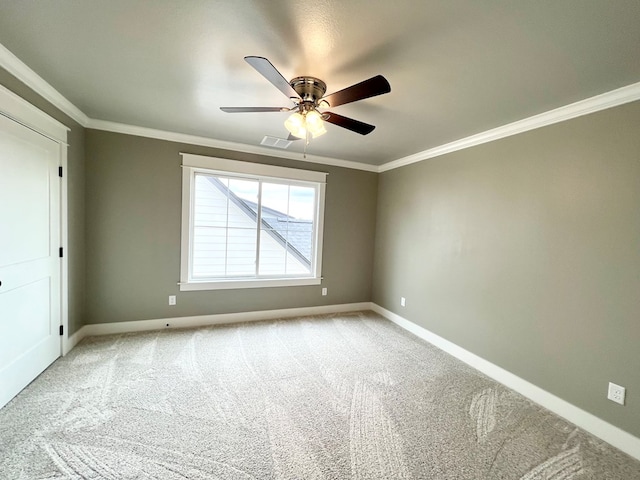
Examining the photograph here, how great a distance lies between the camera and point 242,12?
4.43ft

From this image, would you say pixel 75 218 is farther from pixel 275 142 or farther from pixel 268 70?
pixel 268 70

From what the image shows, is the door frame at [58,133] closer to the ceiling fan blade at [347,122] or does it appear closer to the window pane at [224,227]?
the window pane at [224,227]

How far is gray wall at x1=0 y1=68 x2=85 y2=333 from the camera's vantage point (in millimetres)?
2655

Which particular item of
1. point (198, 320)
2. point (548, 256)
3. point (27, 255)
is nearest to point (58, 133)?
point (27, 255)

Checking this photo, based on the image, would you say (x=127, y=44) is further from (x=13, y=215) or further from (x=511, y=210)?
(x=511, y=210)

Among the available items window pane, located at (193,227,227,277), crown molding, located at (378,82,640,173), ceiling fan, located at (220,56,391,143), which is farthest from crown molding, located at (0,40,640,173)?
ceiling fan, located at (220,56,391,143)

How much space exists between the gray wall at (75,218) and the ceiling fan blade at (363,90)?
2553 mm

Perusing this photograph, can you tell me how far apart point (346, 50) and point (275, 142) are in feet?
6.26

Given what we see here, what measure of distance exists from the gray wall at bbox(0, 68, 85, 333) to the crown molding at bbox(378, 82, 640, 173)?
154 inches

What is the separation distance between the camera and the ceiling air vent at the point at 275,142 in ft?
10.7

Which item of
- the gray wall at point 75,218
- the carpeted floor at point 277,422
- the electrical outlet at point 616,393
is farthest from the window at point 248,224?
the electrical outlet at point 616,393

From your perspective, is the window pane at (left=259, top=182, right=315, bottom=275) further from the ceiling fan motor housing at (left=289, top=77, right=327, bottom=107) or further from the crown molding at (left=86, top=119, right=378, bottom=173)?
the ceiling fan motor housing at (left=289, top=77, right=327, bottom=107)

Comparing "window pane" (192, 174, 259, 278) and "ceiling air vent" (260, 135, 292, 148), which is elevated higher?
"ceiling air vent" (260, 135, 292, 148)

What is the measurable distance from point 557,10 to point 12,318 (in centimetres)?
380
